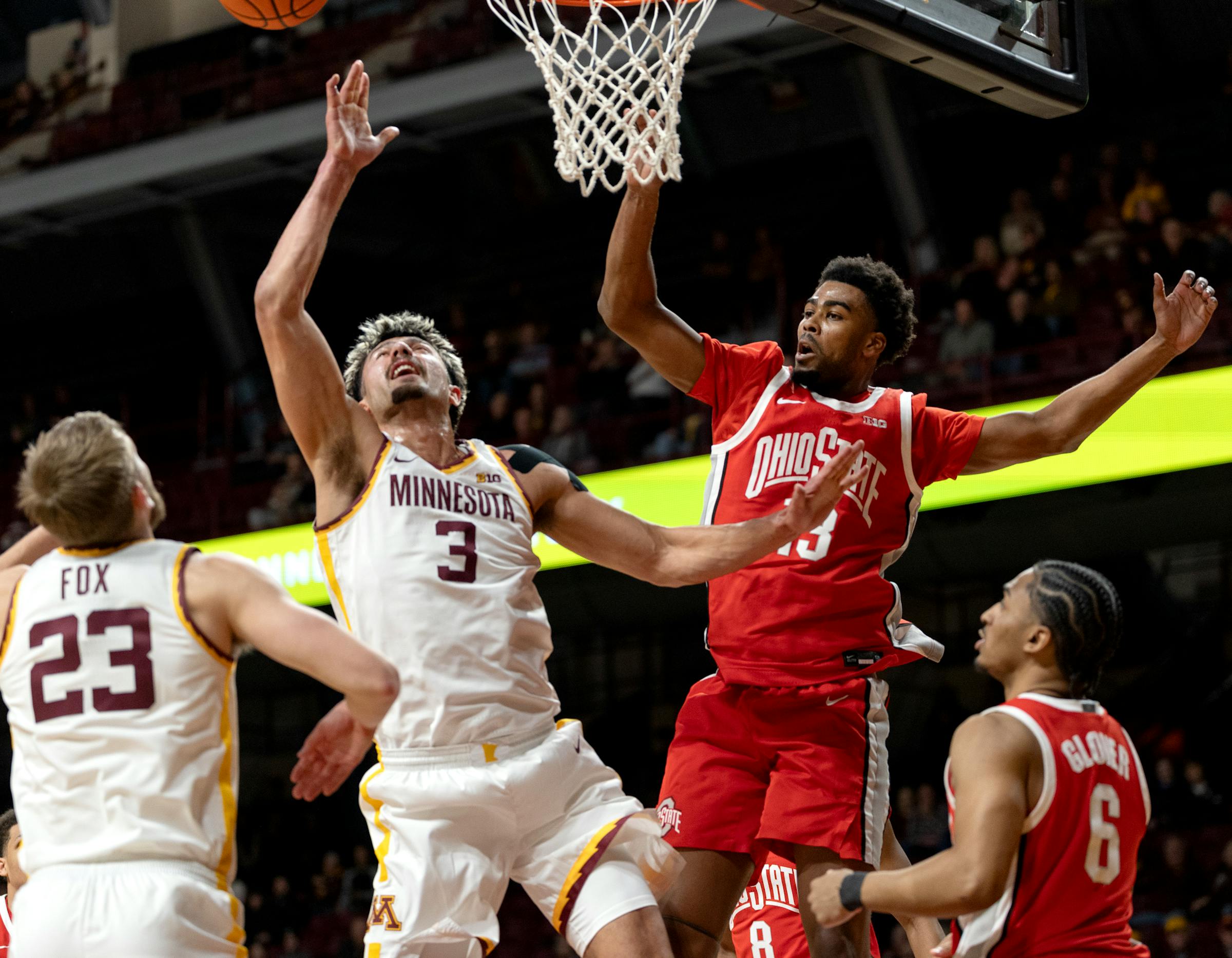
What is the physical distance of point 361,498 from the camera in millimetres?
3959

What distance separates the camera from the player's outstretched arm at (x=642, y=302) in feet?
15.0

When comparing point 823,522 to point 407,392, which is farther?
point 823,522

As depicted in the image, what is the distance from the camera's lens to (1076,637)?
3.30 m

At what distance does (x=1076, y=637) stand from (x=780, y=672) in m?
1.28

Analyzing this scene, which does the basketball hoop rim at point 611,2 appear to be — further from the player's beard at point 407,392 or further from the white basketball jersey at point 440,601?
the white basketball jersey at point 440,601

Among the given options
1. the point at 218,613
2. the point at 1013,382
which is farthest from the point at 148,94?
the point at 218,613

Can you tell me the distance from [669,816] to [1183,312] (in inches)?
89.3

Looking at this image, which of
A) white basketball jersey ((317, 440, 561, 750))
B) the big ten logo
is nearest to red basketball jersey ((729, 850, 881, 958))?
the big ten logo

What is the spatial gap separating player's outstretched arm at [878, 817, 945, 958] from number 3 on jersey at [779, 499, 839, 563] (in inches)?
37.8

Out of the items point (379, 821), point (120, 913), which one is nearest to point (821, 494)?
point (379, 821)

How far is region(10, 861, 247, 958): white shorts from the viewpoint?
2961mm

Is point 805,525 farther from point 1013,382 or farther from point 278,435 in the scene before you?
point 278,435

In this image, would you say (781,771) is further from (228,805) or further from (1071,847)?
(228,805)

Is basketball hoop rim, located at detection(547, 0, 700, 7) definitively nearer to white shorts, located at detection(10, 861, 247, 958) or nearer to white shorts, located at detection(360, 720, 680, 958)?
white shorts, located at detection(360, 720, 680, 958)
